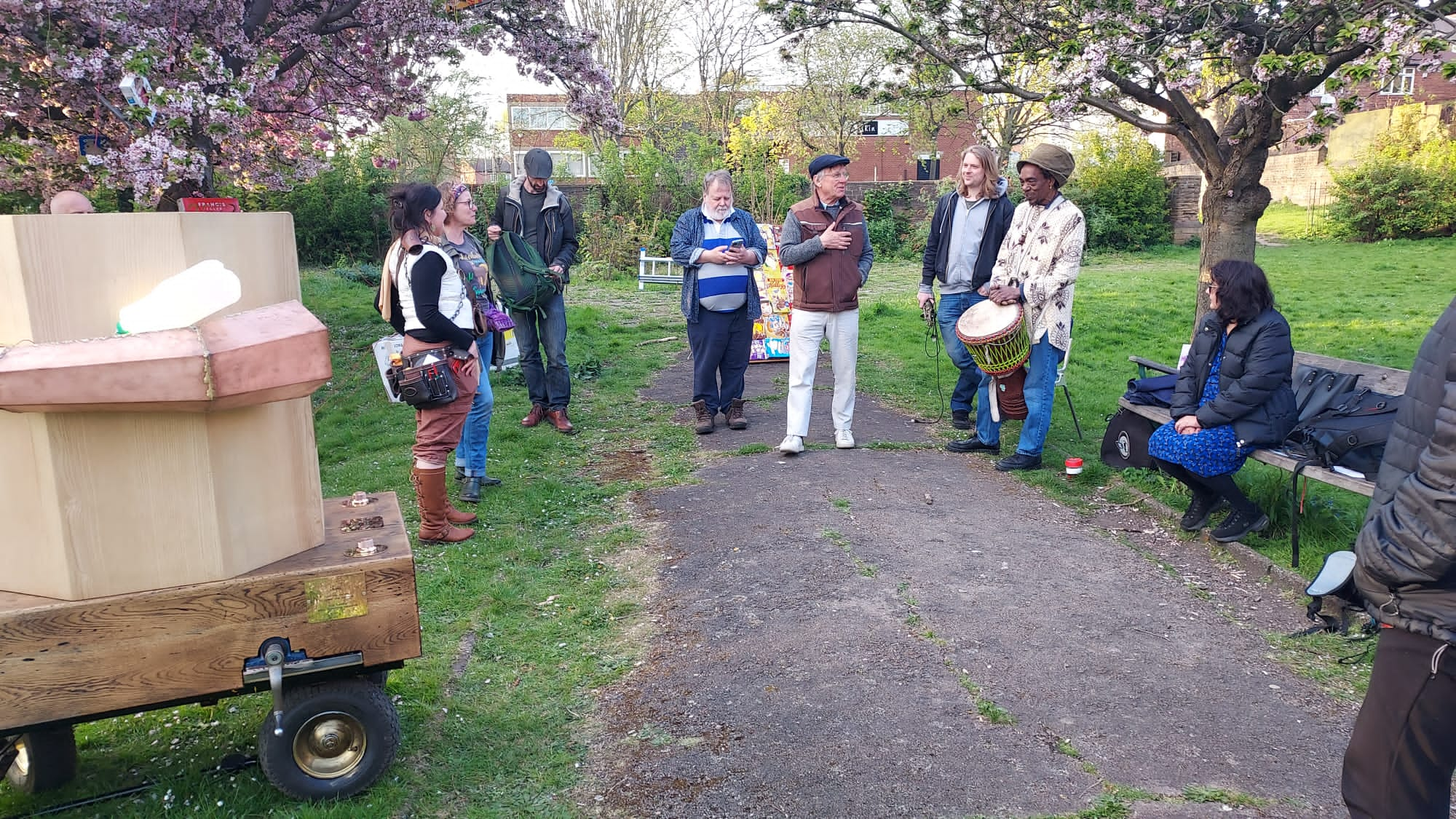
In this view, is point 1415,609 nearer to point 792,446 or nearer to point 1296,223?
point 792,446

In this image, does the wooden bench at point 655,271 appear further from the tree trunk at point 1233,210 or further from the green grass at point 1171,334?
the tree trunk at point 1233,210

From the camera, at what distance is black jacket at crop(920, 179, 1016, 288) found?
7.29 metres

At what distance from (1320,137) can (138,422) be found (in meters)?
6.13

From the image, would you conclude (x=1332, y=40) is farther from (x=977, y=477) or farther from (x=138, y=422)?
(x=138, y=422)

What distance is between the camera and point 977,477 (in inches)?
265

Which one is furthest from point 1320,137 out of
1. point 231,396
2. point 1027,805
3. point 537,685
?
point 231,396

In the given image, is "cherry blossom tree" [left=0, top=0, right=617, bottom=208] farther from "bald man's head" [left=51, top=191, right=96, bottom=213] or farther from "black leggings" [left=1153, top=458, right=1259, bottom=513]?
"black leggings" [left=1153, top=458, right=1259, bottom=513]

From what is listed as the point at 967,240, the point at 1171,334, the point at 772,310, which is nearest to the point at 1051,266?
the point at 967,240

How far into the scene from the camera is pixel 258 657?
9.86 feet

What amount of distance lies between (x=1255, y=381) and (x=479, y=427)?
4452 millimetres

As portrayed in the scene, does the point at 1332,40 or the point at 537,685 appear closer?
the point at 537,685

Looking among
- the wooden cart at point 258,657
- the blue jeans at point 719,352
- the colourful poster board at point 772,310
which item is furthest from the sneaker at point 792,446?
the wooden cart at point 258,657

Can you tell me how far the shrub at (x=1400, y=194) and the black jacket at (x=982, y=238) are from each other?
64.4 feet

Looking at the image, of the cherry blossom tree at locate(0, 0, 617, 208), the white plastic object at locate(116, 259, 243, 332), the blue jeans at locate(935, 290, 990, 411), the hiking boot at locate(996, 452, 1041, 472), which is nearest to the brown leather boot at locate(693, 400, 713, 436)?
the blue jeans at locate(935, 290, 990, 411)
